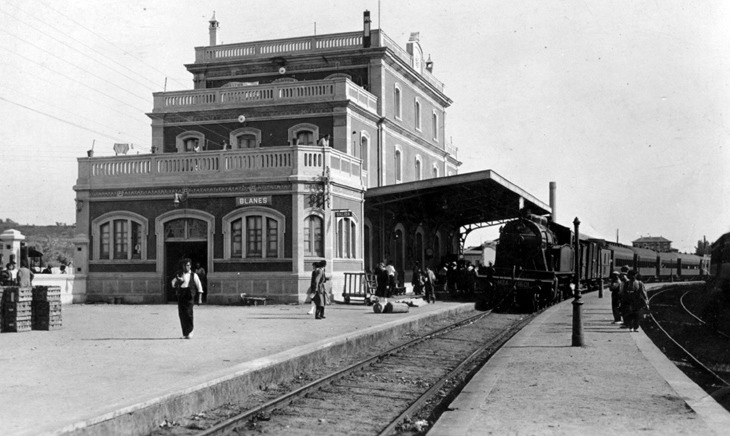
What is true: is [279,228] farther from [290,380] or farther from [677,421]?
[677,421]

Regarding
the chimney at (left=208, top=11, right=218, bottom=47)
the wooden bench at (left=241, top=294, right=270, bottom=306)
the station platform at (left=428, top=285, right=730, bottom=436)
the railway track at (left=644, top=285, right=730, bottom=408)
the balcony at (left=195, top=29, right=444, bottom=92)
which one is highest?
the chimney at (left=208, top=11, right=218, bottom=47)

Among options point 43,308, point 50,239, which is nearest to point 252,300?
point 43,308

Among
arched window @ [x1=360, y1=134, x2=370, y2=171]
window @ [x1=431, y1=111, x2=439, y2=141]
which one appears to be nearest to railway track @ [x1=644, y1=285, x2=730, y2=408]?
arched window @ [x1=360, y1=134, x2=370, y2=171]

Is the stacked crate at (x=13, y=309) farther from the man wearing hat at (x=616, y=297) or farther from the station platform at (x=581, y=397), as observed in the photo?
the man wearing hat at (x=616, y=297)

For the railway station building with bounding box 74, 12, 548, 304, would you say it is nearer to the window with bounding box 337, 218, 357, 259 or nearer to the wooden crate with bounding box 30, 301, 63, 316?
the window with bounding box 337, 218, 357, 259

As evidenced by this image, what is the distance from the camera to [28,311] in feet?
47.3

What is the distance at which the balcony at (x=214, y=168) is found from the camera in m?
23.5

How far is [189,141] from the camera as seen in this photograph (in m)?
31.2

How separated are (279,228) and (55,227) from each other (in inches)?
2901

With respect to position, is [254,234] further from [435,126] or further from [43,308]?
[435,126]

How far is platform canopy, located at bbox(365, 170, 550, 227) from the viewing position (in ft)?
87.1

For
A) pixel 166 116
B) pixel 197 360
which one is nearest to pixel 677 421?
pixel 197 360

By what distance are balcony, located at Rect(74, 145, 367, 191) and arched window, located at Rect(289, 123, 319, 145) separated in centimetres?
425

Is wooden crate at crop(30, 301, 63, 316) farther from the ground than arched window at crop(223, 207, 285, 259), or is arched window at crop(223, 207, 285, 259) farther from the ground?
arched window at crop(223, 207, 285, 259)
